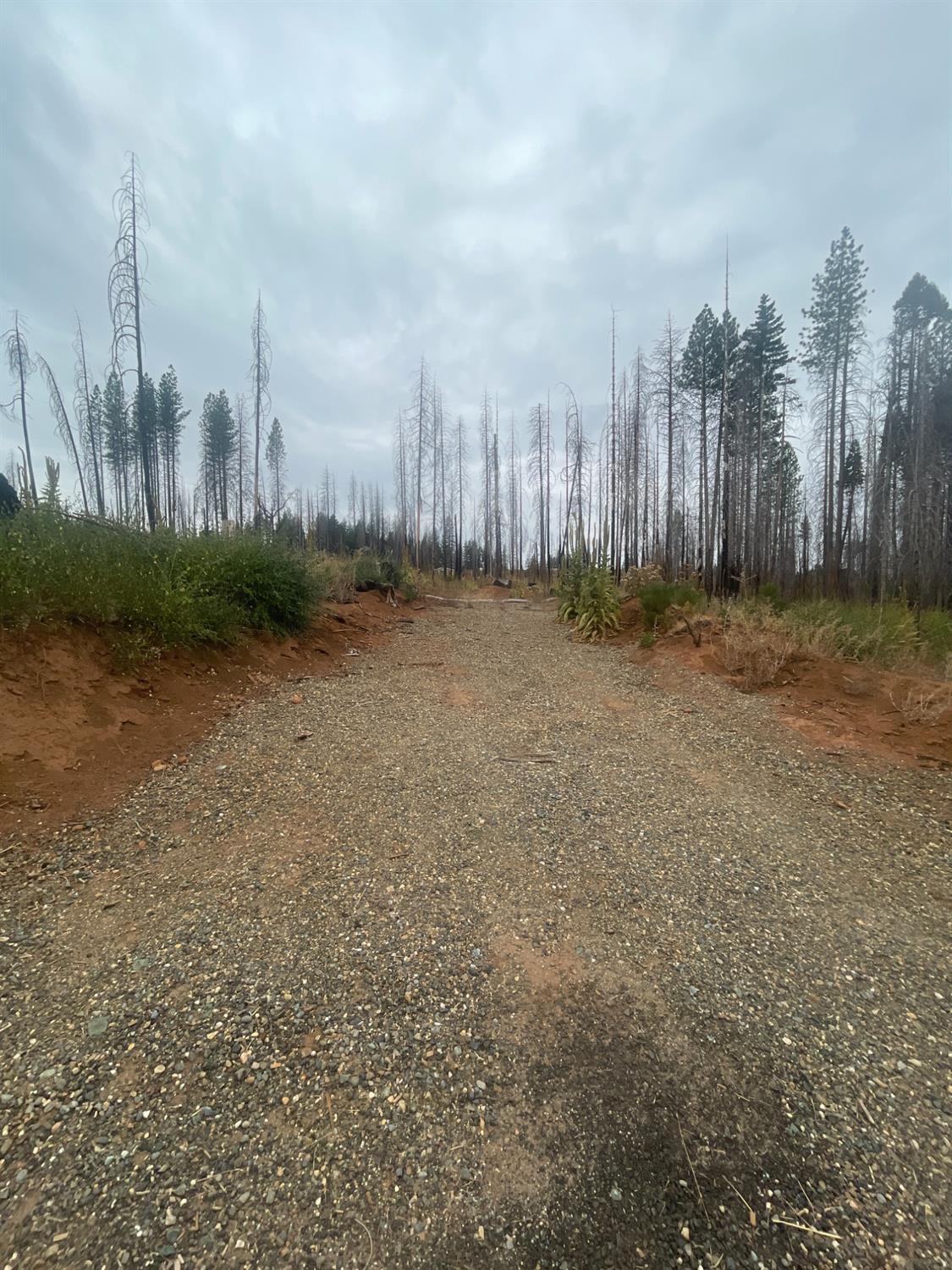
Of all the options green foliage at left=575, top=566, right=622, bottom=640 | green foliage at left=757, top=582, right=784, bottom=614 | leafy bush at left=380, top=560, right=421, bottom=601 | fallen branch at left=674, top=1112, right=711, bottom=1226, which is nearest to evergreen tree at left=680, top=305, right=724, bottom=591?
green foliage at left=757, top=582, right=784, bottom=614

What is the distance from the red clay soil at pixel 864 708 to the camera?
4.38 meters

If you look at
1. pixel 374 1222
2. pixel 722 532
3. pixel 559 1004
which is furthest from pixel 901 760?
pixel 722 532

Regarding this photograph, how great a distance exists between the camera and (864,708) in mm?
5059

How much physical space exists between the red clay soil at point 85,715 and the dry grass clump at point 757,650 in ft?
19.3

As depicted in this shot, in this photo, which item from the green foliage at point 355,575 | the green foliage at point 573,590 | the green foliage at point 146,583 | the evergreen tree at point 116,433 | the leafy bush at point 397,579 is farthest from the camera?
the evergreen tree at point 116,433

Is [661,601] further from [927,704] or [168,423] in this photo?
[168,423]

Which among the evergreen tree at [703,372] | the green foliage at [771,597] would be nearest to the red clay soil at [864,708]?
the green foliage at [771,597]

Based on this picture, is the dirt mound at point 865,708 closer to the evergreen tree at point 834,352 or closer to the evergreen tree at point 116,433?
the evergreen tree at point 834,352

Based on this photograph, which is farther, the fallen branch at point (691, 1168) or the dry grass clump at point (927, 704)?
the dry grass clump at point (927, 704)

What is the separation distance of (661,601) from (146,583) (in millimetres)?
8160

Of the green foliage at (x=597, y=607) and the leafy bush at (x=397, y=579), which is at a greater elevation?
the leafy bush at (x=397, y=579)

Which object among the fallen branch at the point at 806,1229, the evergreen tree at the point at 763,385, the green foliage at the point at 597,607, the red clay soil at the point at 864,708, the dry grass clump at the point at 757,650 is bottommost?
the fallen branch at the point at 806,1229

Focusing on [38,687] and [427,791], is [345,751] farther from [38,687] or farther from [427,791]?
[38,687]

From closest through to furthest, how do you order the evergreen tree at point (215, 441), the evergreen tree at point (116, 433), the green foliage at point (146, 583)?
the green foliage at point (146, 583), the evergreen tree at point (116, 433), the evergreen tree at point (215, 441)
